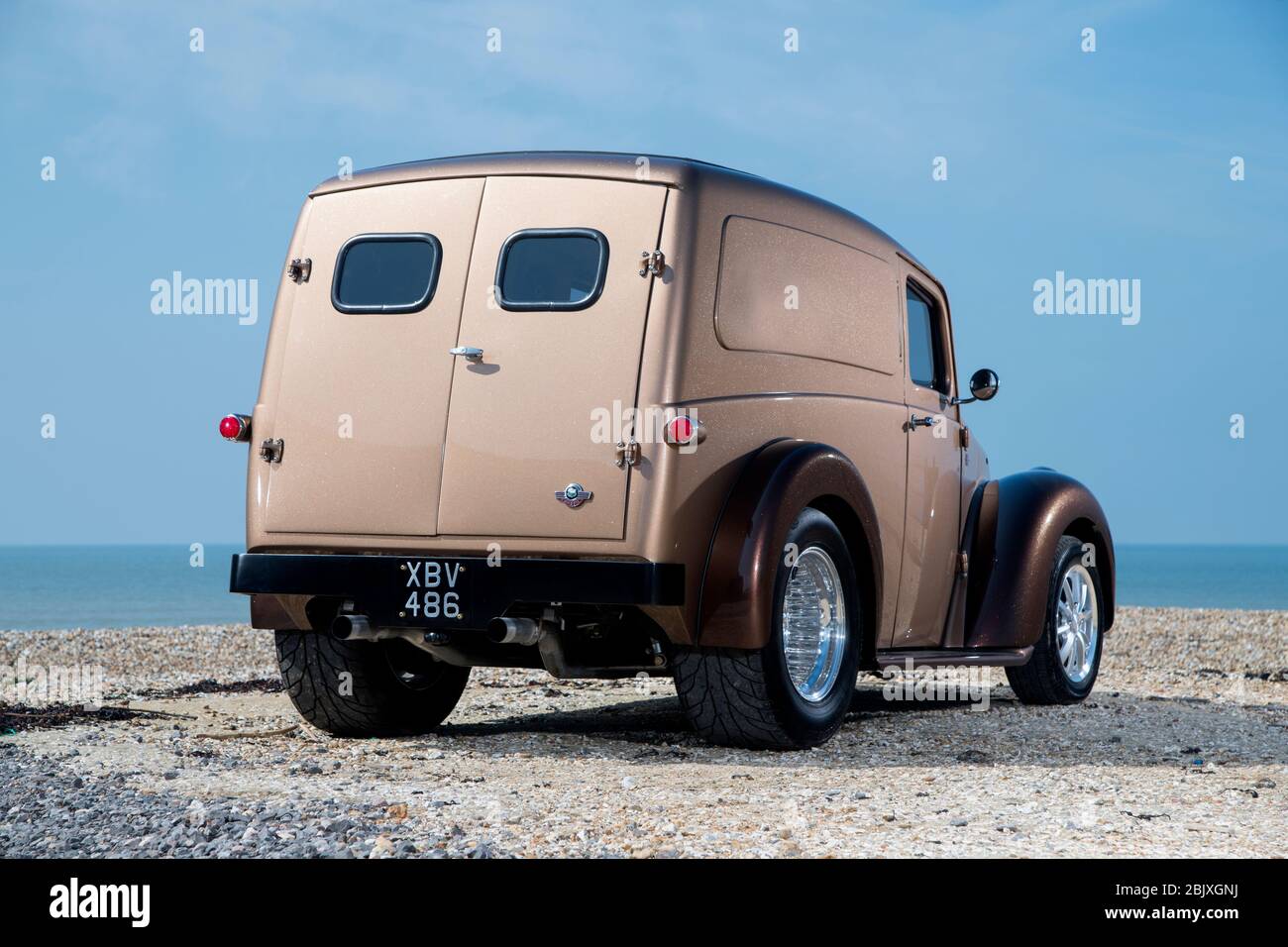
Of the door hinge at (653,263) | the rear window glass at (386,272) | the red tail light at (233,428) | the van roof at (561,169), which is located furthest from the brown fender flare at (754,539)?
the red tail light at (233,428)

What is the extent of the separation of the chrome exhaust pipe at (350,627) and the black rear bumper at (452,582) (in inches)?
2.4

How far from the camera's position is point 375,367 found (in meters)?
5.71

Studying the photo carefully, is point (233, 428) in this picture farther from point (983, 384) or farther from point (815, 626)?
point (983, 384)

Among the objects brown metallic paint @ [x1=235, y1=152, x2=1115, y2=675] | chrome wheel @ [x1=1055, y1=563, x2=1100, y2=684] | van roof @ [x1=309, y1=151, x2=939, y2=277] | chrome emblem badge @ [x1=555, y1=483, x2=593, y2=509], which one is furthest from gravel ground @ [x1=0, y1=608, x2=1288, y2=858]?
van roof @ [x1=309, y1=151, x2=939, y2=277]

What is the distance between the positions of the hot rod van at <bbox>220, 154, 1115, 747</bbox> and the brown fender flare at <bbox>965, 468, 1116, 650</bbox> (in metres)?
1.17

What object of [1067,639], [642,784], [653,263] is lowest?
[642,784]

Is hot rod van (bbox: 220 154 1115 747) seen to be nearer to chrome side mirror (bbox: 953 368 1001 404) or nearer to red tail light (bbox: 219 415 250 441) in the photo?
red tail light (bbox: 219 415 250 441)

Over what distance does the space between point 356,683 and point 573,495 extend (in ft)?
5.75

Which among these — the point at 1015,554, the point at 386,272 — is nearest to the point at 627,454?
the point at 386,272

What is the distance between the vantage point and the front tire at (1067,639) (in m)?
7.95

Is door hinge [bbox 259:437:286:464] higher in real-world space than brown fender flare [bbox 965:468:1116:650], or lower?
higher

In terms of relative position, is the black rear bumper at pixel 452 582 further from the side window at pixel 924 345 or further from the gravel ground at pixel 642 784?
the side window at pixel 924 345

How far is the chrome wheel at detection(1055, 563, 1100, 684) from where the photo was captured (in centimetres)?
816
